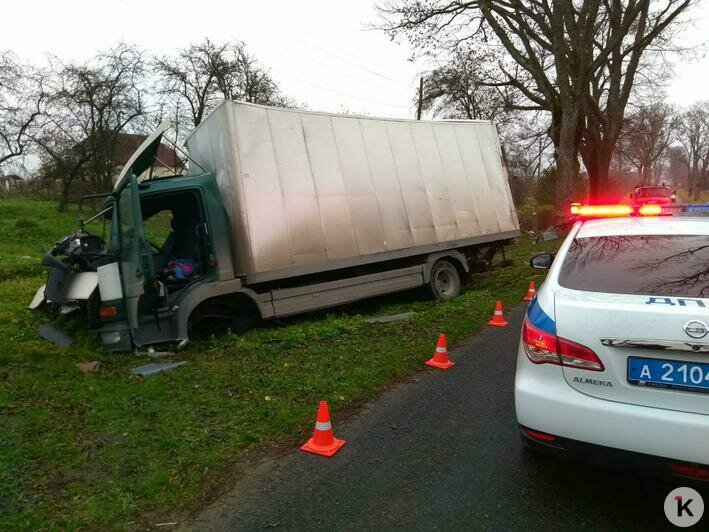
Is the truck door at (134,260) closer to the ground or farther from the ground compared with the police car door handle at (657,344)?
farther from the ground

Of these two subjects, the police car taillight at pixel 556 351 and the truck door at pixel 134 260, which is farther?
the truck door at pixel 134 260

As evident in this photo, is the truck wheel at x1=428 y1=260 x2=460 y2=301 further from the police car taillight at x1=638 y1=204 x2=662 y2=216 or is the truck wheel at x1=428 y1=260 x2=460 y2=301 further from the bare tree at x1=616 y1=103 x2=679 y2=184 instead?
the bare tree at x1=616 y1=103 x2=679 y2=184

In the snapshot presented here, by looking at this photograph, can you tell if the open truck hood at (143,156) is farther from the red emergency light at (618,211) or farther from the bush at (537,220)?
the bush at (537,220)

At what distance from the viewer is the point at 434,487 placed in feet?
9.68

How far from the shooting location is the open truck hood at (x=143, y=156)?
5.77 meters

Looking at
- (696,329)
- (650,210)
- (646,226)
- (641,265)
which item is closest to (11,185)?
(650,210)

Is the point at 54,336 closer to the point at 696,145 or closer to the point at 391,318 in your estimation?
the point at 391,318

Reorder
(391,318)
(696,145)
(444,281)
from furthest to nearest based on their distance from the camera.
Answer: (696,145) → (444,281) → (391,318)

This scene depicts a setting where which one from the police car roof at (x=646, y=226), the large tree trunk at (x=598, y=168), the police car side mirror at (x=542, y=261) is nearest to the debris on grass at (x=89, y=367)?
the police car side mirror at (x=542, y=261)

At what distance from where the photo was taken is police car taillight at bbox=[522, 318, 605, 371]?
2495 mm

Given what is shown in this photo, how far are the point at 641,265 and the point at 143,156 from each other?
553cm

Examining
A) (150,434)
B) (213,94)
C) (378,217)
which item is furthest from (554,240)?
(213,94)

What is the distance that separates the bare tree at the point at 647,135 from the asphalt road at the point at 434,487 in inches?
1068

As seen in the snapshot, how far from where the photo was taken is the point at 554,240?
17203mm
